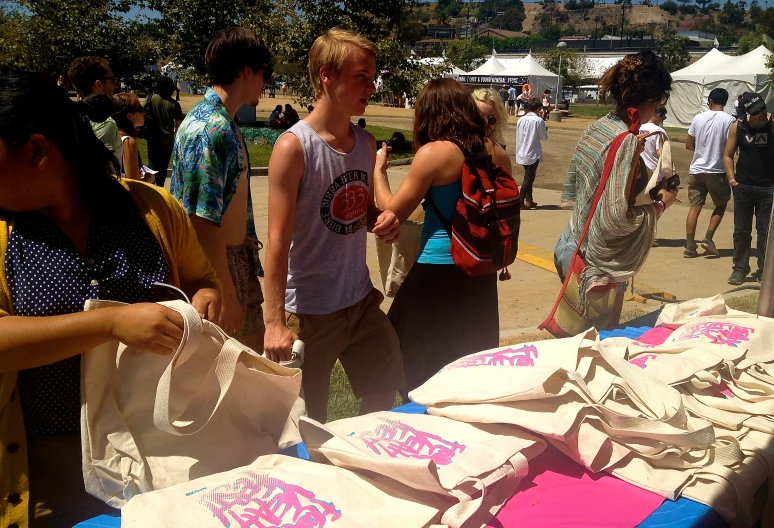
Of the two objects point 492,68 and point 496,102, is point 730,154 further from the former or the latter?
point 492,68

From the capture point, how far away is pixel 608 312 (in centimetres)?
418

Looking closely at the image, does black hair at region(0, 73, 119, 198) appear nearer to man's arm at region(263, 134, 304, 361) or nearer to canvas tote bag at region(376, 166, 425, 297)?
man's arm at region(263, 134, 304, 361)

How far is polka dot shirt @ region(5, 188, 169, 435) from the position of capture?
1760 mm

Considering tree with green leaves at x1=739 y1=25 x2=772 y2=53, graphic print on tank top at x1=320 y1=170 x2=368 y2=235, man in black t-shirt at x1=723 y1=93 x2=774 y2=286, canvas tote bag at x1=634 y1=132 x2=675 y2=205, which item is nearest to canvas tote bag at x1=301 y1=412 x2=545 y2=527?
graphic print on tank top at x1=320 y1=170 x2=368 y2=235

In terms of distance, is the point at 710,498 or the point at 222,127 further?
the point at 222,127

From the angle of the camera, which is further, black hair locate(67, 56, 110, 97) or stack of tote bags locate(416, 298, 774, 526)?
black hair locate(67, 56, 110, 97)

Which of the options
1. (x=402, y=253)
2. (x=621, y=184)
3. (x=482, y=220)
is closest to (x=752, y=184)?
(x=621, y=184)

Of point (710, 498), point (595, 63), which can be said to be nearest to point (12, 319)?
point (710, 498)

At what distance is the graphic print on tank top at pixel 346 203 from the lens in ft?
9.78

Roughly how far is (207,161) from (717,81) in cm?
3417

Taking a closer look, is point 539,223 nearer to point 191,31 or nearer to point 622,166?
point 622,166

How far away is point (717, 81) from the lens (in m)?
32.1

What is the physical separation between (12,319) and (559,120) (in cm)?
3802

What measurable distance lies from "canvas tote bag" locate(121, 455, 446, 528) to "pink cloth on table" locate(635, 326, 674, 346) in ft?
5.39
